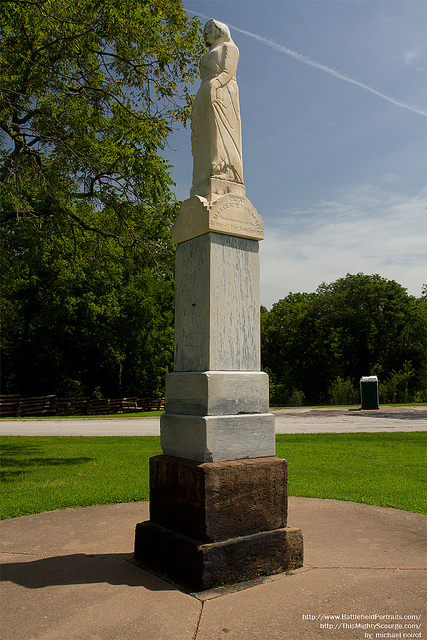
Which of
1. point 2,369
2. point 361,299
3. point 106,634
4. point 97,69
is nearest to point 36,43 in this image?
point 97,69

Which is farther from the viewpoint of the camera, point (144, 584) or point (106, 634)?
point (144, 584)

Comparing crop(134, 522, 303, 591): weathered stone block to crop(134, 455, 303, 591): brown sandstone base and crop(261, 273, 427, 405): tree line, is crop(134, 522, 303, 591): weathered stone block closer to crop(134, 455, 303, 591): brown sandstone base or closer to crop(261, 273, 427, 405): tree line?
crop(134, 455, 303, 591): brown sandstone base

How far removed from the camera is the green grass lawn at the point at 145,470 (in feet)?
23.7

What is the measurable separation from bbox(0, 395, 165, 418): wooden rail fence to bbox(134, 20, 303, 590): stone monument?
1111 inches

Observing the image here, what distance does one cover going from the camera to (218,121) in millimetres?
4730

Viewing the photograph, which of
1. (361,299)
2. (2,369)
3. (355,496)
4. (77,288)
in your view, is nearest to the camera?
(355,496)

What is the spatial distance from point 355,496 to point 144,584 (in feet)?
13.3

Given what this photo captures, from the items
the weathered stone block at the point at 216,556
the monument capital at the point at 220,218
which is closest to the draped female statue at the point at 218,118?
the monument capital at the point at 220,218

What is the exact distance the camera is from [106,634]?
3.17 metres

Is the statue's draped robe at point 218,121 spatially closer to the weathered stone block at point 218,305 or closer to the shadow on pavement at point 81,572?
the weathered stone block at point 218,305

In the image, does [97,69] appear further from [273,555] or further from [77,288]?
[77,288]

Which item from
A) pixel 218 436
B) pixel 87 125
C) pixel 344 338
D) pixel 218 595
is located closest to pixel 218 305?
pixel 218 436

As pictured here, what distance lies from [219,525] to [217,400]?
96 cm

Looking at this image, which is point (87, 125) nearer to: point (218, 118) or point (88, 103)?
point (88, 103)
